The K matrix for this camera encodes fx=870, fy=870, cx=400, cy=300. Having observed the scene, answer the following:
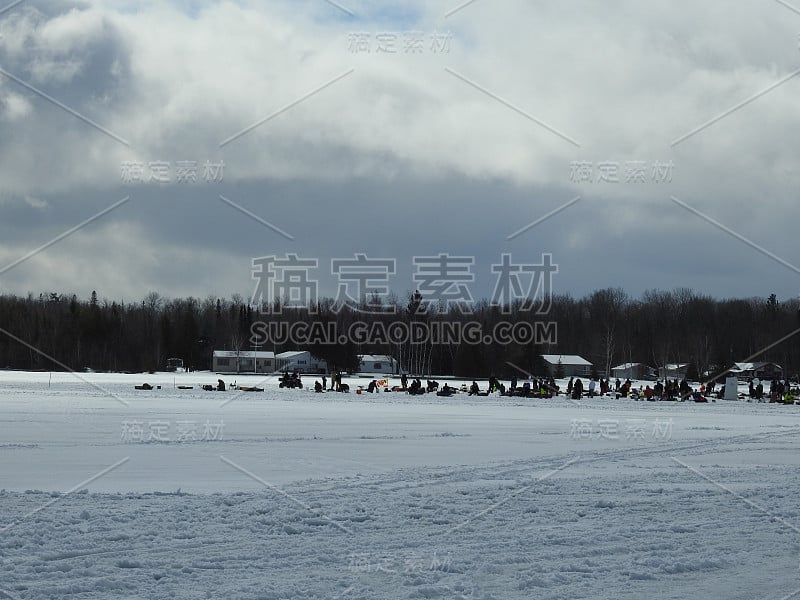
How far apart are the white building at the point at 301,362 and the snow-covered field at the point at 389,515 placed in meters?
72.6

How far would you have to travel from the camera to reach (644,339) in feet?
348

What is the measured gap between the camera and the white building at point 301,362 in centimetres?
9144

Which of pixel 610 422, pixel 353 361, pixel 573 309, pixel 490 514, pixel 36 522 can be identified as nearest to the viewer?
pixel 36 522

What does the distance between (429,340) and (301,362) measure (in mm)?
20504

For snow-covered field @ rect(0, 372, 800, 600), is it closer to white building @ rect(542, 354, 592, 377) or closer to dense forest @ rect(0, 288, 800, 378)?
dense forest @ rect(0, 288, 800, 378)

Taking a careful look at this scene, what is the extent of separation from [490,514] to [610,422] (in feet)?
51.7

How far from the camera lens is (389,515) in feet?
29.4

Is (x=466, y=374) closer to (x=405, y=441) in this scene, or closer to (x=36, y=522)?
(x=405, y=441)

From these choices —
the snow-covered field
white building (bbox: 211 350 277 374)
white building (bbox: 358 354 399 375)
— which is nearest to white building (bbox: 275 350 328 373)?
white building (bbox: 211 350 277 374)

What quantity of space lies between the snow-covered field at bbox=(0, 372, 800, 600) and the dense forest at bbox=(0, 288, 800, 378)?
177 feet

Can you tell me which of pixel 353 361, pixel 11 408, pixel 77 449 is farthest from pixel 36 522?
pixel 353 361

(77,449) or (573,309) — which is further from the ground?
(573,309)

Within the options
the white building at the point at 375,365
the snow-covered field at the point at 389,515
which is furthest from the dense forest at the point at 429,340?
the snow-covered field at the point at 389,515

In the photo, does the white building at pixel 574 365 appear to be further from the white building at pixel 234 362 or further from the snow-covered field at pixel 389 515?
the snow-covered field at pixel 389 515
